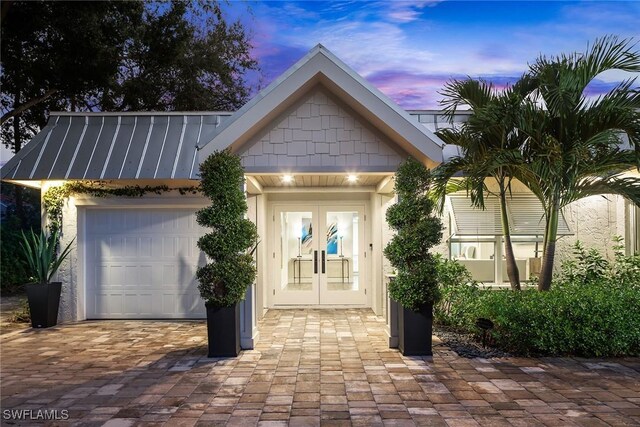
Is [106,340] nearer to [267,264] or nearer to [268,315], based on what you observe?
[268,315]

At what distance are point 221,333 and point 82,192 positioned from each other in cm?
520

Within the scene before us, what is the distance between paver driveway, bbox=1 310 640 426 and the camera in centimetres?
497

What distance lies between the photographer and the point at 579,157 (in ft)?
23.4

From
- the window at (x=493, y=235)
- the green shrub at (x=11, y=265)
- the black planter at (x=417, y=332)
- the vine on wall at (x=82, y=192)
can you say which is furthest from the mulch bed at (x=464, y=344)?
the green shrub at (x=11, y=265)

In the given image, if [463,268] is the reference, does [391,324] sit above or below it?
below

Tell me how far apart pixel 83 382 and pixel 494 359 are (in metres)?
5.58

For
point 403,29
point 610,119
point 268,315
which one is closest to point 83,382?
point 268,315

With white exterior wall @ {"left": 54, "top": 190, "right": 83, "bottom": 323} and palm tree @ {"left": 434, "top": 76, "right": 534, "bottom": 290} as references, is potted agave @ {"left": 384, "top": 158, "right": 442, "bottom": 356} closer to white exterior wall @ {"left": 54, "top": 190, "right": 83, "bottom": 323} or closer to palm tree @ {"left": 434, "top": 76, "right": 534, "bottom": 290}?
palm tree @ {"left": 434, "top": 76, "right": 534, "bottom": 290}

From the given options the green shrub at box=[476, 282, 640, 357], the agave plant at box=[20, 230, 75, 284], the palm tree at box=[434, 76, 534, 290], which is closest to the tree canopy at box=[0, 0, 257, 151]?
the agave plant at box=[20, 230, 75, 284]

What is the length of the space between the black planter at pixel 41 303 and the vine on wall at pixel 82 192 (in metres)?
1.22

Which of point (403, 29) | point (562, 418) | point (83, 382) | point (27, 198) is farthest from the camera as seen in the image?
point (27, 198)

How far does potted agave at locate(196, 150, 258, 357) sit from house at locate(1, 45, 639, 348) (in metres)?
0.65

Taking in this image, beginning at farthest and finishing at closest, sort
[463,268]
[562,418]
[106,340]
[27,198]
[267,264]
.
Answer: [27,198] → [267,264] → [463,268] → [106,340] → [562,418]

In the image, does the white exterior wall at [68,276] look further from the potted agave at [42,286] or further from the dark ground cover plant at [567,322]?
the dark ground cover plant at [567,322]
